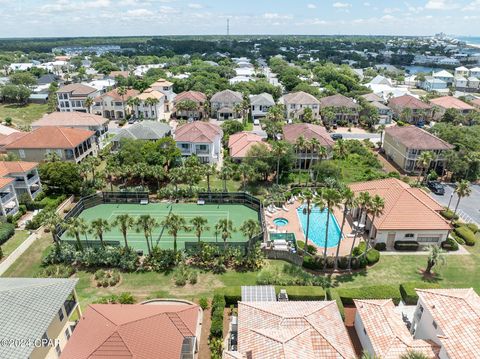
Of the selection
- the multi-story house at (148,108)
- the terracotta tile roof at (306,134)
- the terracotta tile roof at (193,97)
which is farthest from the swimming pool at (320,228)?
the multi-story house at (148,108)

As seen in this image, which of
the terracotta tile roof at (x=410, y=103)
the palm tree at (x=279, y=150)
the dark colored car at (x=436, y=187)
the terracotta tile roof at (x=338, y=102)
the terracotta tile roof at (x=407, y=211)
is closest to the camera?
the terracotta tile roof at (x=407, y=211)

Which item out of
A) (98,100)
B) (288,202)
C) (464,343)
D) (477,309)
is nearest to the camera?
(464,343)

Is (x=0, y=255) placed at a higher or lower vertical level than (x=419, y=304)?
lower

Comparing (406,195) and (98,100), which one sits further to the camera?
(98,100)

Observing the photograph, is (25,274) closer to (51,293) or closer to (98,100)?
(51,293)

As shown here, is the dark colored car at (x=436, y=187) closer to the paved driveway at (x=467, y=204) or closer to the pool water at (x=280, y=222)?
the paved driveway at (x=467, y=204)

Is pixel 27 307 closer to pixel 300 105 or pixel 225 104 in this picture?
pixel 225 104

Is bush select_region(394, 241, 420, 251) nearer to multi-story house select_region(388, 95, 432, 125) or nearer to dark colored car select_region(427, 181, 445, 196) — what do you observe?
dark colored car select_region(427, 181, 445, 196)

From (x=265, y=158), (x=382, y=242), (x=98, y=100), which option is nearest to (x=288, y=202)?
(x=265, y=158)

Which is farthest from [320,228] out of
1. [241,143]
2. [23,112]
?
[23,112]
